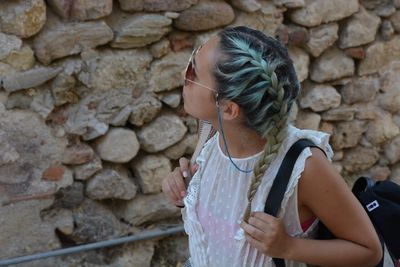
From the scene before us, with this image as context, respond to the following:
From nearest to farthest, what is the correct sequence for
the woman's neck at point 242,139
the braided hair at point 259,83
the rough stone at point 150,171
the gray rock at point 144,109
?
the braided hair at point 259,83, the woman's neck at point 242,139, the gray rock at point 144,109, the rough stone at point 150,171

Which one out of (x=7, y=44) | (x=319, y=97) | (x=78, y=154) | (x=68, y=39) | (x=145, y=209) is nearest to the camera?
(x=7, y=44)

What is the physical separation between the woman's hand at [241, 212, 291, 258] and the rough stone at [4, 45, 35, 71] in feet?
4.10

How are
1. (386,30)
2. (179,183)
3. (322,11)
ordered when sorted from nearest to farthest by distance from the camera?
(179,183) → (322,11) → (386,30)

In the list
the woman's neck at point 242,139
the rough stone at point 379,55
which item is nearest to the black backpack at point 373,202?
the woman's neck at point 242,139

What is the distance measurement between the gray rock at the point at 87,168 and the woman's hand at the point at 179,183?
88cm

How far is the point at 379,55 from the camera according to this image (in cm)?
324

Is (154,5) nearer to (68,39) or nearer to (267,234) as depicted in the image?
(68,39)

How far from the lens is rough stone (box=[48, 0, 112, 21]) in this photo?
→ 237 centimetres

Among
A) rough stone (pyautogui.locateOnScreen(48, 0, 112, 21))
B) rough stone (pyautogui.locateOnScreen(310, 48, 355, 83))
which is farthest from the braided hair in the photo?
rough stone (pyautogui.locateOnScreen(310, 48, 355, 83))

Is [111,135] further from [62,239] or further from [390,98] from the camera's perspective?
[390,98]

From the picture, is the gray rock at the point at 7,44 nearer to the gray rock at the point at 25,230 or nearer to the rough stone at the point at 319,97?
the gray rock at the point at 25,230

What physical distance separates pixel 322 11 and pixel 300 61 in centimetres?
25

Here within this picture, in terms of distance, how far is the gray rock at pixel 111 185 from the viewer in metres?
2.60

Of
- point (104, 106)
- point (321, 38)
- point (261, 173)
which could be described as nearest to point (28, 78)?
point (104, 106)
